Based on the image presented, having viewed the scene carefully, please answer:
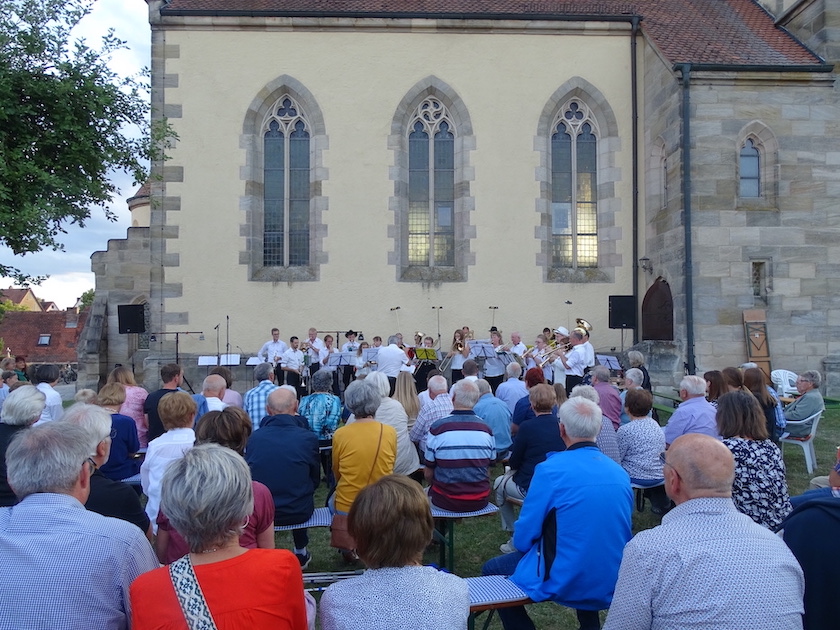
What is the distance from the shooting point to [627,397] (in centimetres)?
604

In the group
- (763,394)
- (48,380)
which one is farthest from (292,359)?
(763,394)

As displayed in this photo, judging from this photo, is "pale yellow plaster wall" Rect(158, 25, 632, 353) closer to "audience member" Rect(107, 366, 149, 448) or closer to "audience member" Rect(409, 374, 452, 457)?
"audience member" Rect(107, 366, 149, 448)

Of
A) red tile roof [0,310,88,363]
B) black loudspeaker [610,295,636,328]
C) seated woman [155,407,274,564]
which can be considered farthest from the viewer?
red tile roof [0,310,88,363]

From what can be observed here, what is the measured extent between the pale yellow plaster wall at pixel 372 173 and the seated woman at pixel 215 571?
43.8 ft

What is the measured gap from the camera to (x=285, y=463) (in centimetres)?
484

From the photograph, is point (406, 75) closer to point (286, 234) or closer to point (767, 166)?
point (286, 234)

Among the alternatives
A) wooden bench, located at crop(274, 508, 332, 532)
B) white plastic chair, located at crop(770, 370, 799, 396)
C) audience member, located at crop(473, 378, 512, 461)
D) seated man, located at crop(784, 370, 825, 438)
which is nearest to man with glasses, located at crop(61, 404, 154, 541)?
wooden bench, located at crop(274, 508, 332, 532)

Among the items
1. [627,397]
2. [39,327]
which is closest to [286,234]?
[627,397]

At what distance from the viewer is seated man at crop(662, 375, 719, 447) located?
5754 millimetres

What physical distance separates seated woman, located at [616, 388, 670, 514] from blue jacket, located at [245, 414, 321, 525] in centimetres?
272

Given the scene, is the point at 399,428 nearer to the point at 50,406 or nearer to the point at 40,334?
the point at 50,406

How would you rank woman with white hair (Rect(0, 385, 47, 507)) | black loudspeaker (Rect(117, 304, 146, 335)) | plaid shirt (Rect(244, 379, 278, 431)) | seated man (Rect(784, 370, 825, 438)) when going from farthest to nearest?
black loudspeaker (Rect(117, 304, 146, 335))
seated man (Rect(784, 370, 825, 438))
plaid shirt (Rect(244, 379, 278, 431))
woman with white hair (Rect(0, 385, 47, 507))

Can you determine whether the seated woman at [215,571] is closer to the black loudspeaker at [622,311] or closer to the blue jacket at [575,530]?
the blue jacket at [575,530]

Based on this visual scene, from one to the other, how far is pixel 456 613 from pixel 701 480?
3.17 feet
